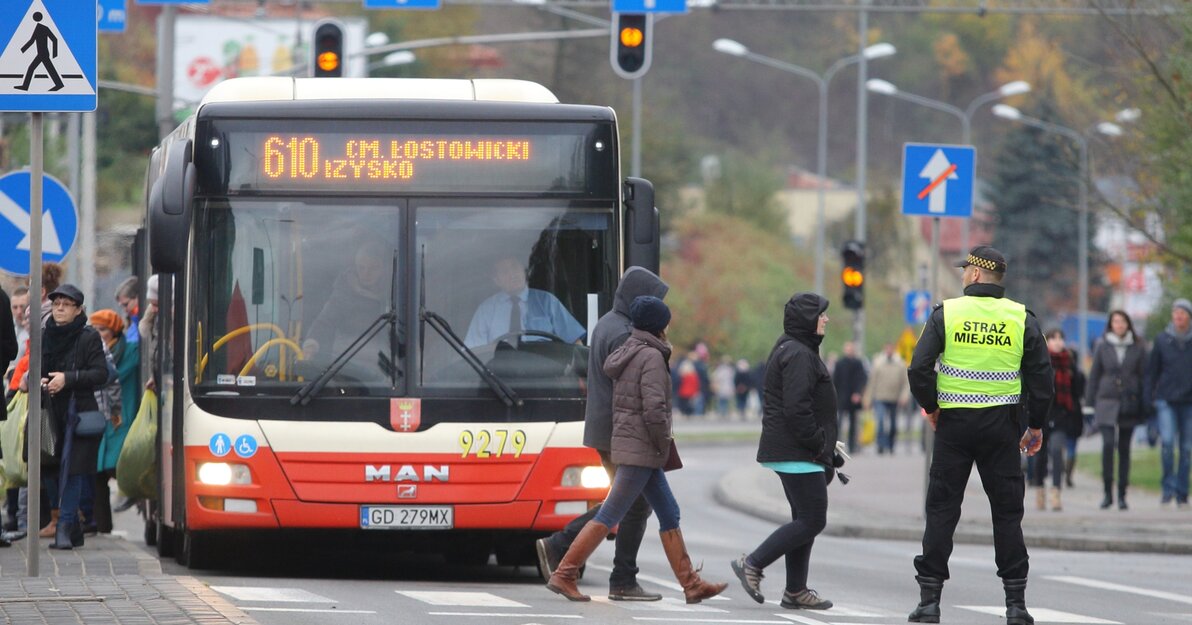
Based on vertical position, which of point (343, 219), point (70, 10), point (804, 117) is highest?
point (804, 117)

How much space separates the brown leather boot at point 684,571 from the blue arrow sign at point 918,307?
2095 cm

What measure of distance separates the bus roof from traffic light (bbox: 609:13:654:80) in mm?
9690

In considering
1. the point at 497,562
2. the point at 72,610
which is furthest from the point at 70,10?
the point at 497,562

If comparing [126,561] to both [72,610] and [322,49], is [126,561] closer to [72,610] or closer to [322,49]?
[72,610]

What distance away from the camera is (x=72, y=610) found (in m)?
9.33

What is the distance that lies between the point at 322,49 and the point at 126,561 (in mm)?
9668

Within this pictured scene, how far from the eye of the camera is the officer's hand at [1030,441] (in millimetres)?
10047

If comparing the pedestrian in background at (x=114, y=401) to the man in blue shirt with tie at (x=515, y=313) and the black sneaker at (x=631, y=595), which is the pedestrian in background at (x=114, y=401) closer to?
the man in blue shirt with tie at (x=515, y=313)

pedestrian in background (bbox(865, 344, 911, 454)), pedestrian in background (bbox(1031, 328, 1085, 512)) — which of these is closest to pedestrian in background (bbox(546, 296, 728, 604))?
pedestrian in background (bbox(1031, 328, 1085, 512))

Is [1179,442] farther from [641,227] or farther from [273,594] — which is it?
[273,594]

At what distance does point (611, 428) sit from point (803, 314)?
111 centimetres

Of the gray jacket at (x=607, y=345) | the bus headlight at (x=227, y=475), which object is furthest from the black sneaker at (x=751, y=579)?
the bus headlight at (x=227, y=475)

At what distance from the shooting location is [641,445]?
10.9 metres

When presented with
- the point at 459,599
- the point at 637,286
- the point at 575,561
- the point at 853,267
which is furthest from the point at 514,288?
the point at 853,267
